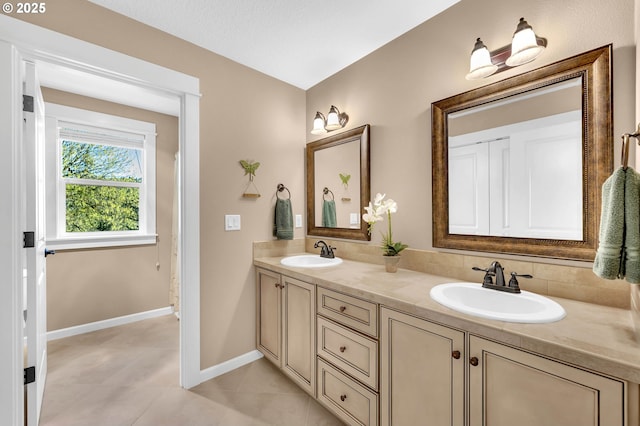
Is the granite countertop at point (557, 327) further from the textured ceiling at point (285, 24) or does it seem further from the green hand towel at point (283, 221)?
the textured ceiling at point (285, 24)

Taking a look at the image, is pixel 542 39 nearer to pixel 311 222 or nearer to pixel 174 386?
pixel 311 222

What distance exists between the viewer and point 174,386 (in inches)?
77.0

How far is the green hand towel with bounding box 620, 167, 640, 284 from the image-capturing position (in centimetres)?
82

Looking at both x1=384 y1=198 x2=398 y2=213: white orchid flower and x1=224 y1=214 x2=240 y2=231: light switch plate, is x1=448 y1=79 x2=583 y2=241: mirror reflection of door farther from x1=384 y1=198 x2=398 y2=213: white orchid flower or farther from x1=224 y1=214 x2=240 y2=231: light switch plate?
x1=224 y1=214 x2=240 y2=231: light switch plate

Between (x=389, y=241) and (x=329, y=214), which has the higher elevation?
(x=329, y=214)

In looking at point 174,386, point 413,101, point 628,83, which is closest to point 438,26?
point 413,101

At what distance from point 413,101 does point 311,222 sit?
1.32 meters

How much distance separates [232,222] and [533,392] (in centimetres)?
196

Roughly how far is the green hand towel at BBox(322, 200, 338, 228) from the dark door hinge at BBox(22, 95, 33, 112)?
194 cm

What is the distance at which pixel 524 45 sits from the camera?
1252 millimetres

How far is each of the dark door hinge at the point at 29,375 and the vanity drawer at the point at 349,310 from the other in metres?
1.57

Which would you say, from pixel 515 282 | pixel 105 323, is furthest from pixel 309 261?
pixel 105 323

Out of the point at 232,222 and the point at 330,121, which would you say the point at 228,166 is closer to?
the point at 232,222

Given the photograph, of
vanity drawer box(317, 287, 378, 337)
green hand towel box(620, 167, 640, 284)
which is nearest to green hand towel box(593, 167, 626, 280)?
green hand towel box(620, 167, 640, 284)
